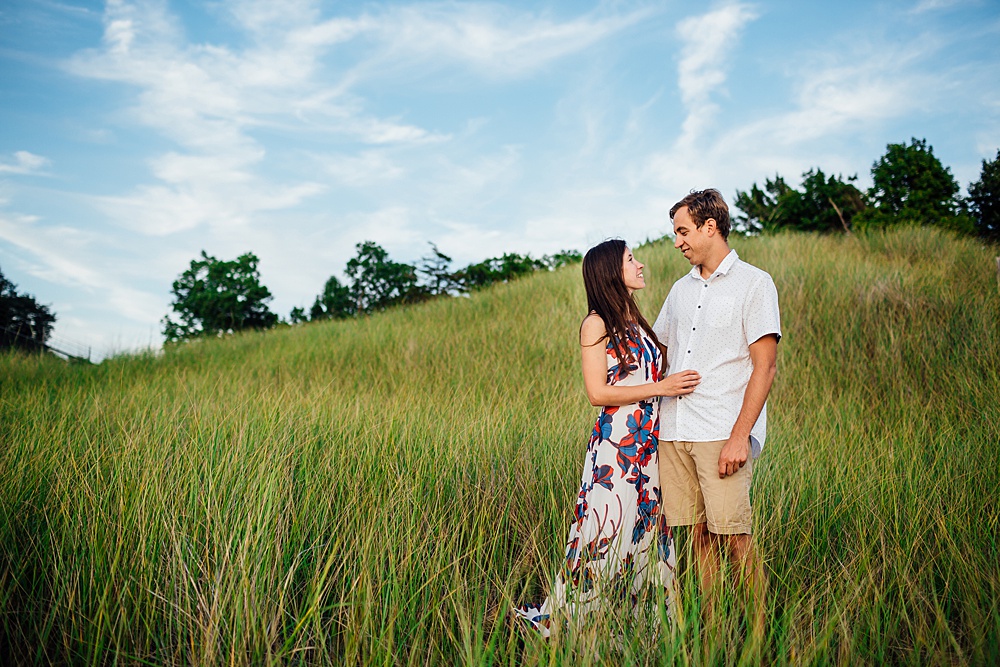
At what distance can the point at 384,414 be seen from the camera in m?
5.08

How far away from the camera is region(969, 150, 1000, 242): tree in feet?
75.6

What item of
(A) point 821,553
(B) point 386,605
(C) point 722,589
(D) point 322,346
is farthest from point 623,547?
(D) point 322,346

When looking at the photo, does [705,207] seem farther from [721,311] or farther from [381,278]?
[381,278]

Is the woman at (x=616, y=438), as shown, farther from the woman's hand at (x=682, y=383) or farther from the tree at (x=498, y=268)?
the tree at (x=498, y=268)

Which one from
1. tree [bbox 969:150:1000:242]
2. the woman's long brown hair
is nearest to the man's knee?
the woman's long brown hair

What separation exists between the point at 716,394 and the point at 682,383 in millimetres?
A: 175

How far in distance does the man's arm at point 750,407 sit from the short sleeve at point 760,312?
31mm

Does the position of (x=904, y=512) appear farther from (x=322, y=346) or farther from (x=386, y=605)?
(x=322, y=346)

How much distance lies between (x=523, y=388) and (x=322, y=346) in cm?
458

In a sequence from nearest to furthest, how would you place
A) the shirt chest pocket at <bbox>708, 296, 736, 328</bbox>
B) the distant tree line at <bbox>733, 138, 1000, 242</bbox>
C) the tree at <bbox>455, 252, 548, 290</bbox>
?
1. the shirt chest pocket at <bbox>708, 296, 736, 328</bbox>
2. the distant tree line at <bbox>733, 138, 1000, 242</bbox>
3. the tree at <bbox>455, 252, 548, 290</bbox>

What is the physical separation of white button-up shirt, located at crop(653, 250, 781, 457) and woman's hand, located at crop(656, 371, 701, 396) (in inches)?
3.1

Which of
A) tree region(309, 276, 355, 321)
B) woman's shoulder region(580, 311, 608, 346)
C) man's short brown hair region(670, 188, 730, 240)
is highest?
tree region(309, 276, 355, 321)

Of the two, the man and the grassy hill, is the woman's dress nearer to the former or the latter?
the man

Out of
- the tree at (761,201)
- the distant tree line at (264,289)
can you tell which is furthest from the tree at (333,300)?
the tree at (761,201)
